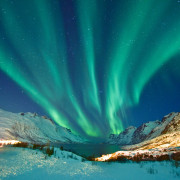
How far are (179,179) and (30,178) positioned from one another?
172 inches

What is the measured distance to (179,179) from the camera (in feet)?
13.1

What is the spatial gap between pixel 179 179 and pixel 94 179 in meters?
2.77

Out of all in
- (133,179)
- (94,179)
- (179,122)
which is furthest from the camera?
(179,122)

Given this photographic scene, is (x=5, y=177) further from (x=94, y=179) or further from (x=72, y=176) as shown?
(x=94, y=179)

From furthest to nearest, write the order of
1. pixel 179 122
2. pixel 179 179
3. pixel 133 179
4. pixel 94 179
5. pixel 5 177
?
pixel 179 122
pixel 179 179
pixel 133 179
pixel 94 179
pixel 5 177

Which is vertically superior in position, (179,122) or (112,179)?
(179,122)

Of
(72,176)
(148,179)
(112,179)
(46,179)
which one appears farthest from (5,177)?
(148,179)

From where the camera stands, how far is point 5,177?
308 cm

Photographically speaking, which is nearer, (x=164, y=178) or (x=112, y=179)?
(x=112, y=179)

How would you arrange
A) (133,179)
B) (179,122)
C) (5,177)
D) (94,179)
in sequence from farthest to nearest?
1. (179,122)
2. (133,179)
3. (94,179)
4. (5,177)

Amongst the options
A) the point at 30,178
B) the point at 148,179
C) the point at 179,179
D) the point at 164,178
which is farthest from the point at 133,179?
the point at 30,178

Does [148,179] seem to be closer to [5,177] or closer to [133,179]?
[133,179]

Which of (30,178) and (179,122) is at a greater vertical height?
(179,122)

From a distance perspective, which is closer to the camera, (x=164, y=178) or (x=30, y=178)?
(x=30, y=178)
